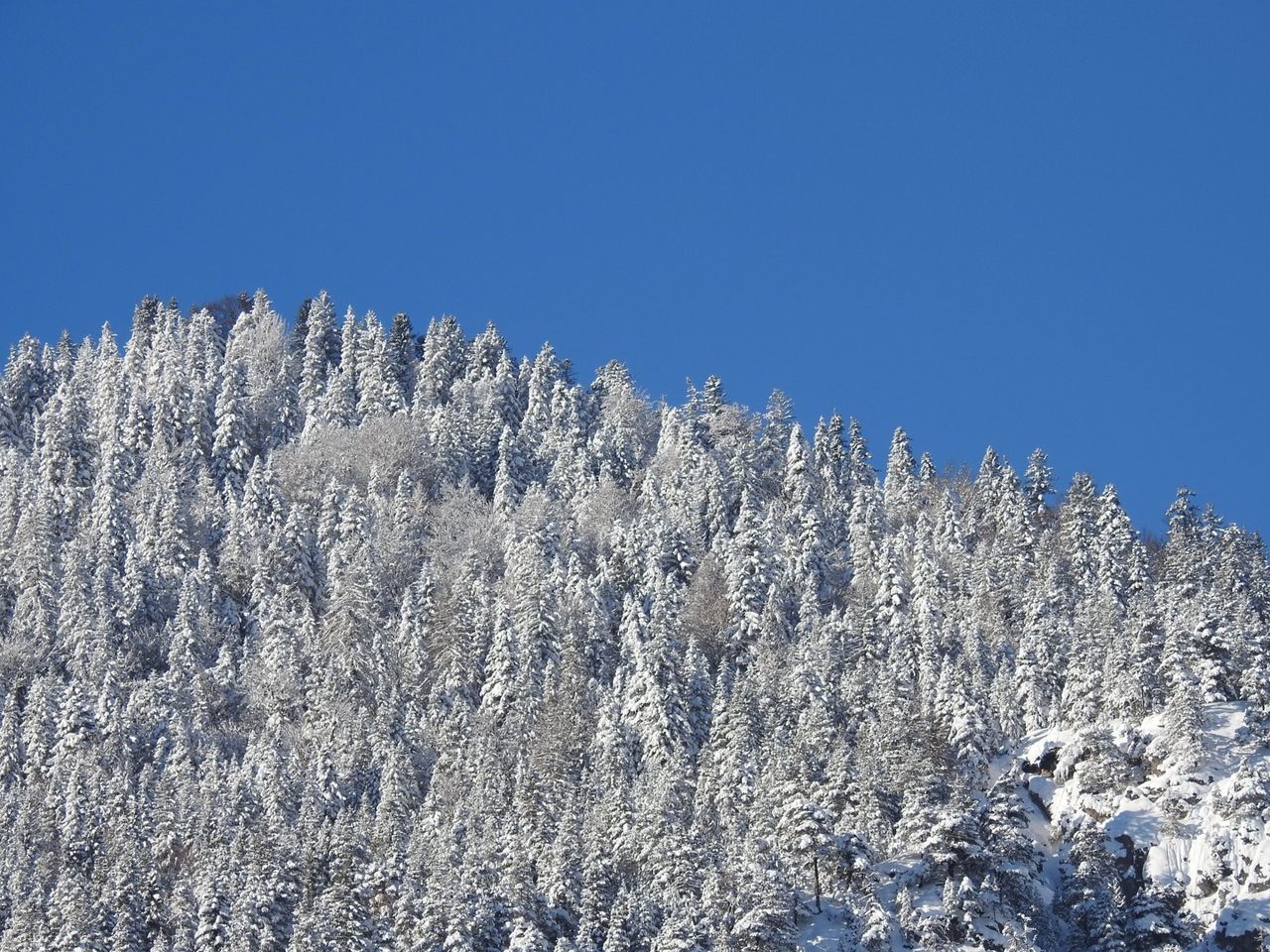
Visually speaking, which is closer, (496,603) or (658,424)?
(496,603)

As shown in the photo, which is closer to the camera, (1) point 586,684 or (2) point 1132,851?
(2) point 1132,851

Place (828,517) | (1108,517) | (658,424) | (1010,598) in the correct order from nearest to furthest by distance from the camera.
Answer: (1010,598)
(1108,517)
(828,517)
(658,424)

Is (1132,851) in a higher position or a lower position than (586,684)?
lower

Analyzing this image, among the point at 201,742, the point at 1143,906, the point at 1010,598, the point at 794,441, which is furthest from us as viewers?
the point at 794,441

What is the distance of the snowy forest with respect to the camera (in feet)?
250

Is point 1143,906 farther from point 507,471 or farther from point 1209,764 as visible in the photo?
point 507,471

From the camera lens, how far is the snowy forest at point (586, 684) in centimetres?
7619

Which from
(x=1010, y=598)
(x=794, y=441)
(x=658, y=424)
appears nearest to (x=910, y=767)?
(x=1010, y=598)

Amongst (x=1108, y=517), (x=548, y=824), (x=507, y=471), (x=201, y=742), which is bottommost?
(x=548, y=824)

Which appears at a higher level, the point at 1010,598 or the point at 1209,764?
the point at 1010,598

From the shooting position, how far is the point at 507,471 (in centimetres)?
14700

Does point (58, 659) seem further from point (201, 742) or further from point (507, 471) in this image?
point (507, 471)

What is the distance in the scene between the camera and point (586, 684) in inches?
4085

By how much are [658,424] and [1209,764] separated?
289ft
